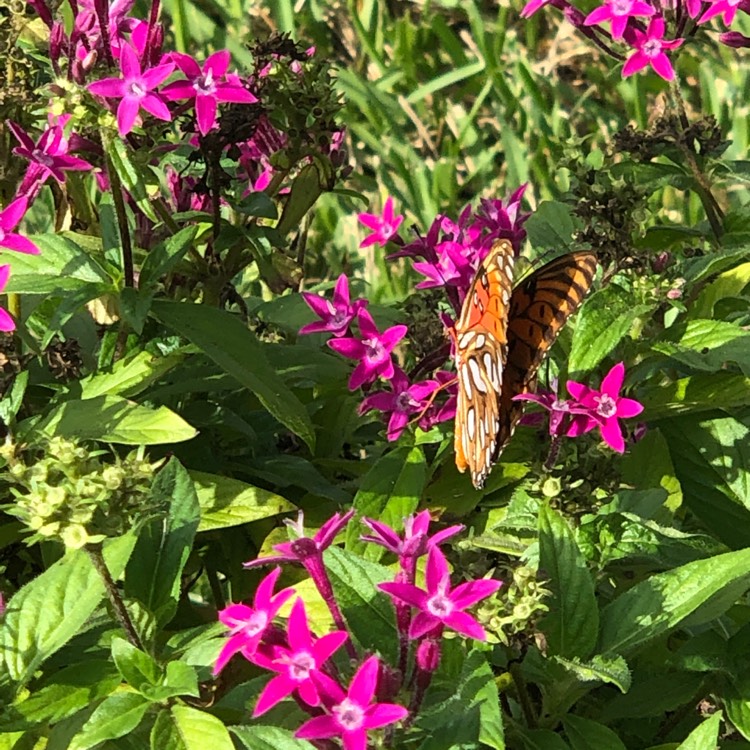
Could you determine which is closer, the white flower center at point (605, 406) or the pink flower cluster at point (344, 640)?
the pink flower cluster at point (344, 640)

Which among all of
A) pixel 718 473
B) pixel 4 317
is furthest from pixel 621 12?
pixel 4 317

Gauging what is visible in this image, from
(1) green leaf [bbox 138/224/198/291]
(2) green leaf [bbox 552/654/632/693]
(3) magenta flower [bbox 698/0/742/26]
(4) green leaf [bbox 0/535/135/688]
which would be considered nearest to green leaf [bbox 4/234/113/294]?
(1) green leaf [bbox 138/224/198/291]

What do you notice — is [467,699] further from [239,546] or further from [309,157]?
[309,157]

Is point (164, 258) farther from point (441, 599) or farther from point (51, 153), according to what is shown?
point (441, 599)

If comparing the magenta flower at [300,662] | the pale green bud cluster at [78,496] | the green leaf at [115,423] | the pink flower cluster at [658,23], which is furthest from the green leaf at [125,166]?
the pink flower cluster at [658,23]

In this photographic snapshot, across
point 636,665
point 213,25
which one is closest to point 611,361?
point 636,665

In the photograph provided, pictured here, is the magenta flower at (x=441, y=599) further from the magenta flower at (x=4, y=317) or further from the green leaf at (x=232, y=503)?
the magenta flower at (x=4, y=317)

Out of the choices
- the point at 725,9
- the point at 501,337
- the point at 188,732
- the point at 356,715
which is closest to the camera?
the point at 356,715

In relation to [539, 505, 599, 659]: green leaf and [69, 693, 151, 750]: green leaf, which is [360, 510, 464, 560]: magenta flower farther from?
[69, 693, 151, 750]: green leaf
